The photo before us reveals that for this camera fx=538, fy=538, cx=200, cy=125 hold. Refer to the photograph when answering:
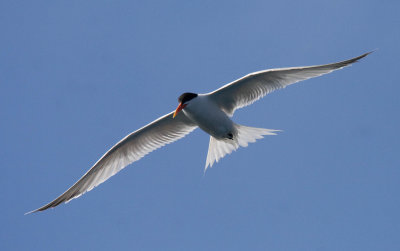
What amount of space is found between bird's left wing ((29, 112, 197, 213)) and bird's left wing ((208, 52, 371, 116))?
38.0 inches

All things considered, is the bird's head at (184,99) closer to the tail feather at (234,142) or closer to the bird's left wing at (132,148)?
Answer: the bird's left wing at (132,148)

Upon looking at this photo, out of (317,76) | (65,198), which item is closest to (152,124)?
(65,198)

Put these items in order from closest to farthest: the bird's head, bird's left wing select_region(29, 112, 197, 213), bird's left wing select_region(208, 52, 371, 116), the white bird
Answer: bird's left wing select_region(208, 52, 371, 116) < the white bird < the bird's head < bird's left wing select_region(29, 112, 197, 213)

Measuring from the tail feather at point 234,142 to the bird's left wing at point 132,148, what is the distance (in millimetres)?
750

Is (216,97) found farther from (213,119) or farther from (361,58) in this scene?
(361,58)

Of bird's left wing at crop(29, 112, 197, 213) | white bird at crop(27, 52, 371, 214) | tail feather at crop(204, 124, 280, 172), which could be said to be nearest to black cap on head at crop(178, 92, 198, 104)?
white bird at crop(27, 52, 371, 214)

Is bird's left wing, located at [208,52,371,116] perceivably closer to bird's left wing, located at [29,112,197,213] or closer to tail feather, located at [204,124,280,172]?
tail feather, located at [204,124,280,172]

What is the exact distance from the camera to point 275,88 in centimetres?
1005

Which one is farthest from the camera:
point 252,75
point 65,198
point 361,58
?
point 65,198

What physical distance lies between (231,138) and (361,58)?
9.09 ft

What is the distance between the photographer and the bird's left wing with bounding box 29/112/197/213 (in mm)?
10719

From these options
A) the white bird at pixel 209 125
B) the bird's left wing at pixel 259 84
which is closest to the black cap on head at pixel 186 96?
the white bird at pixel 209 125

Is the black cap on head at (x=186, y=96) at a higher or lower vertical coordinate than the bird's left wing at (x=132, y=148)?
higher

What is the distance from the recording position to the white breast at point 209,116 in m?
9.89
